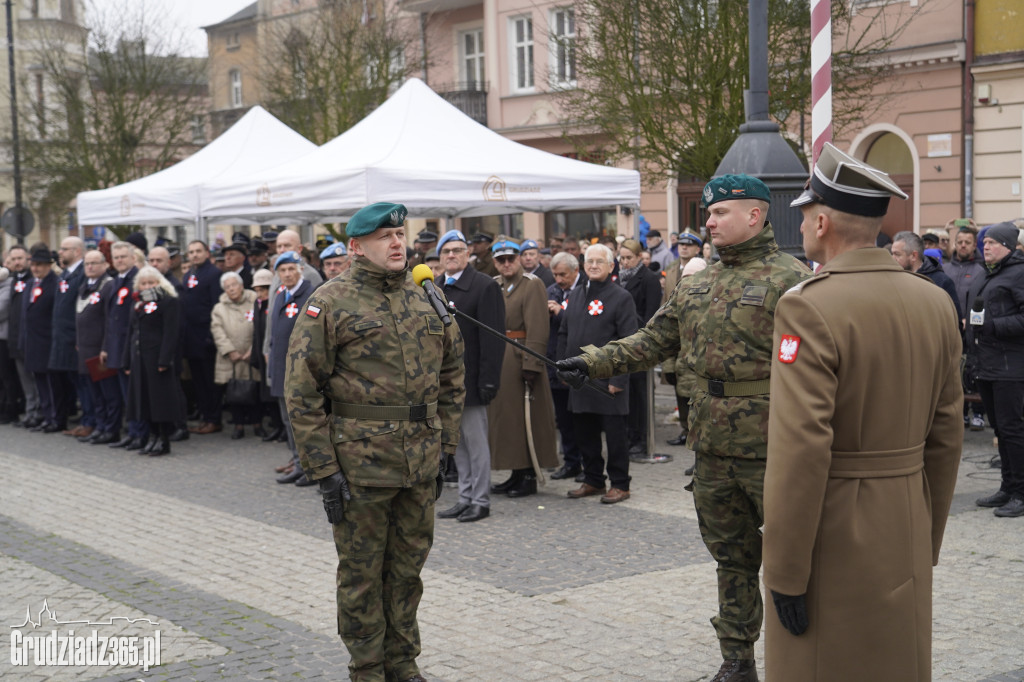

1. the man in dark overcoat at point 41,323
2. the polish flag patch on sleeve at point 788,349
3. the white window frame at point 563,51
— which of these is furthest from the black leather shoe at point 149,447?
the white window frame at point 563,51

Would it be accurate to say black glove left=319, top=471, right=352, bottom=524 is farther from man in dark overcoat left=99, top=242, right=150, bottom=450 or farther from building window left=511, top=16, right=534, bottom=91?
building window left=511, top=16, right=534, bottom=91

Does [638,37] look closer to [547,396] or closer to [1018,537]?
[547,396]

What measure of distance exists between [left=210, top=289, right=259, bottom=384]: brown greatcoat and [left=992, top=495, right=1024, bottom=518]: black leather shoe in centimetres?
802

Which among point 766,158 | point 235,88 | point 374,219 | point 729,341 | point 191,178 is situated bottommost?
point 729,341

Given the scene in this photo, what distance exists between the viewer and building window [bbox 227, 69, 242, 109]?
49.3 metres

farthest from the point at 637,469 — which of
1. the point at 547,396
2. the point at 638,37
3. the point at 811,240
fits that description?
the point at 638,37

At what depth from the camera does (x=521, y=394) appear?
9.79 m

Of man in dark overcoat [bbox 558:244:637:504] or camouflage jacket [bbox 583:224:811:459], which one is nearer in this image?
camouflage jacket [bbox 583:224:811:459]

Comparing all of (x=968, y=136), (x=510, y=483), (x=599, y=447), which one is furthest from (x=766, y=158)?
(x=968, y=136)

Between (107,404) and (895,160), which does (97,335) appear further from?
(895,160)

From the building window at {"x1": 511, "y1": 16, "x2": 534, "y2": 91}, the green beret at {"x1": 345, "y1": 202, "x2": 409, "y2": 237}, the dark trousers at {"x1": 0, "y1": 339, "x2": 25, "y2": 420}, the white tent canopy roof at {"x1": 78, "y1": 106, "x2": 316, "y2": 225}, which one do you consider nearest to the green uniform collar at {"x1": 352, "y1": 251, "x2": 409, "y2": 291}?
the green beret at {"x1": 345, "y1": 202, "x2": 409, "y2": 237}

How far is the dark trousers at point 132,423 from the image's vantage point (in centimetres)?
1284

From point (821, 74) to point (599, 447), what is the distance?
3592mm

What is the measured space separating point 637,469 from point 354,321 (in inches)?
238
